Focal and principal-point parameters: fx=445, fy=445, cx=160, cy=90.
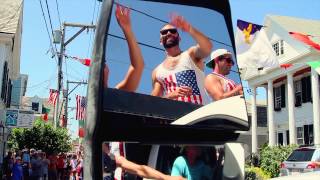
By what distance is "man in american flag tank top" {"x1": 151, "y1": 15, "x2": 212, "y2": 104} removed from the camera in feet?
9.86

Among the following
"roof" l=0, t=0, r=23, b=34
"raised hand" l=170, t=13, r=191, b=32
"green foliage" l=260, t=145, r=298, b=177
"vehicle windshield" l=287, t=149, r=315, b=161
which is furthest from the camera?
"green foliage" l=260, t=145, r=298, b=177

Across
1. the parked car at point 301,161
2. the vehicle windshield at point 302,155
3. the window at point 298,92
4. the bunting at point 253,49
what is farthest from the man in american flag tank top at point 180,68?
the window at point 298,92

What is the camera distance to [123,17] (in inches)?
113

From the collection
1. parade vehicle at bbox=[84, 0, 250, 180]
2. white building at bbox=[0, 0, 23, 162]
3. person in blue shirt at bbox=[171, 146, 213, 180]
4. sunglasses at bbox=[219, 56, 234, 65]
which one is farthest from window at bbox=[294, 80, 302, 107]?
person in blue shirt at bbox=[171, 146, 213, 180]

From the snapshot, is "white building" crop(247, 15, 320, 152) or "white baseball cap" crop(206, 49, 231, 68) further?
"white building" crop(247, 15, 320, 152)

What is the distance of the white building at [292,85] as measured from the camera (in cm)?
2349

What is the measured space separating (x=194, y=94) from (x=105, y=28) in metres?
0.79

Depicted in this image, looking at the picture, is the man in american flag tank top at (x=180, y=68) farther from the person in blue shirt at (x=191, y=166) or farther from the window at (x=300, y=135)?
the window at (x=300, y=135)

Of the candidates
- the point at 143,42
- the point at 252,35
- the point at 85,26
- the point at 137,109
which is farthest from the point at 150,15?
the point at 85,26

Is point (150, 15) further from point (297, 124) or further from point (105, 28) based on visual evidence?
point (297, 124)

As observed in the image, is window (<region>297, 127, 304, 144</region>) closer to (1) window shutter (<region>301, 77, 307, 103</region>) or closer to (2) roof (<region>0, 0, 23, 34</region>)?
(1) window shutter (<region>301, 77, 307, 103</region>)

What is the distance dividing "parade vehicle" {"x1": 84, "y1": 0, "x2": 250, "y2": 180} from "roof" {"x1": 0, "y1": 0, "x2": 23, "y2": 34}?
1645 cm

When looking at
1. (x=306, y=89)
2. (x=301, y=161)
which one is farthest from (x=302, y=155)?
(x=306, y=89)

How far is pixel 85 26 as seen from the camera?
21.4 meters
